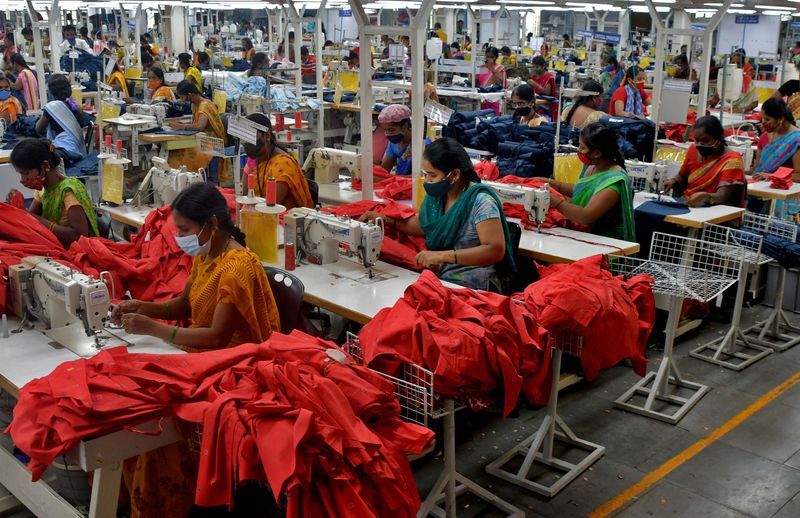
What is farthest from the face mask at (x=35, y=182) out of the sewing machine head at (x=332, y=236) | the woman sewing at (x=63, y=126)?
the woman sewing at (x=63, y=126)

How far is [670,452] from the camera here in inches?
163

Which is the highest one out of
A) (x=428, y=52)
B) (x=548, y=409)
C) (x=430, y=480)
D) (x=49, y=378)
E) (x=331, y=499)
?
(x=428, y=52)

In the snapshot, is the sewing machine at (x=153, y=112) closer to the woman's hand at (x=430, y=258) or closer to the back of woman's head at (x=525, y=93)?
the back of woman's head at (x=525, y=93)

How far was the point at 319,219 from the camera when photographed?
423cm

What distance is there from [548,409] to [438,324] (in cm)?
111

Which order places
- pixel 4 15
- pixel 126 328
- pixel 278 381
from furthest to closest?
pixel 4 15 → pixel 126 328 → pixel 278 381

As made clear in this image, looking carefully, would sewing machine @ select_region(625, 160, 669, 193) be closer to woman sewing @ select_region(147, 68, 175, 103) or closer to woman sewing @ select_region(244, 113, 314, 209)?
woman sewing @ select_region(244, 113, 314, 209)

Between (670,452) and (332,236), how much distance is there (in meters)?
1.91

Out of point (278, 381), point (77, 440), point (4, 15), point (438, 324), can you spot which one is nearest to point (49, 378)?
point (77, 440)

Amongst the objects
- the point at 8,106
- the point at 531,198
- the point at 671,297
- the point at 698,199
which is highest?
the point at 8,106

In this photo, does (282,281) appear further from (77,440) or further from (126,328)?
(77,440)

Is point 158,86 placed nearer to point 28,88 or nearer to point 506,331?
point 28,88

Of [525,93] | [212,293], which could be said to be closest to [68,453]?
[212,293]

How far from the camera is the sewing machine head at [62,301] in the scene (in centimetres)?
304
